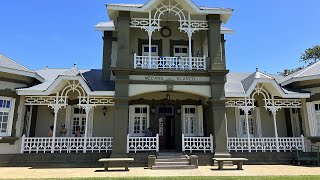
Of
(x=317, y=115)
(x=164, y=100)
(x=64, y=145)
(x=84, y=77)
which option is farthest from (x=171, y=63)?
Answer: (x=317, y=115)

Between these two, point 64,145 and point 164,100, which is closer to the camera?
point 64,145

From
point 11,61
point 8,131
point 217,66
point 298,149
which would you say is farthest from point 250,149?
point 11,61

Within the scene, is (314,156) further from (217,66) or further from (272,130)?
(217,66)

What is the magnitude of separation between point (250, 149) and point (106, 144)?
26.2 feet

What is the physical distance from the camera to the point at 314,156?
13797 mm

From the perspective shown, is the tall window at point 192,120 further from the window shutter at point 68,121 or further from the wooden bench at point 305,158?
the window shutter at point 68,121

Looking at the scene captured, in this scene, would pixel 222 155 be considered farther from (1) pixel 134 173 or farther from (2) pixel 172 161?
(1) pixel 134 173

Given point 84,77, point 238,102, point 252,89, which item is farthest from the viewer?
point 84,77

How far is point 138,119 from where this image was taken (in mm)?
15891

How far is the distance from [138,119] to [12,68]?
300 inches

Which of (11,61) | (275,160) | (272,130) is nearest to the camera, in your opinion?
(275,160)

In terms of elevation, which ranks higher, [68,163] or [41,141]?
[41,141]

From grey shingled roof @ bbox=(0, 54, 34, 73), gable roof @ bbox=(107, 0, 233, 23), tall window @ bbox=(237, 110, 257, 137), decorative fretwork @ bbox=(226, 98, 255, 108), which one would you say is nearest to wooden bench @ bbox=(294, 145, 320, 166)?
tall window @ bbox=(237, 110, 257, 137)

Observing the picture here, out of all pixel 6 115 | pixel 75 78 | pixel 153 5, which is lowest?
pixel 6 115
